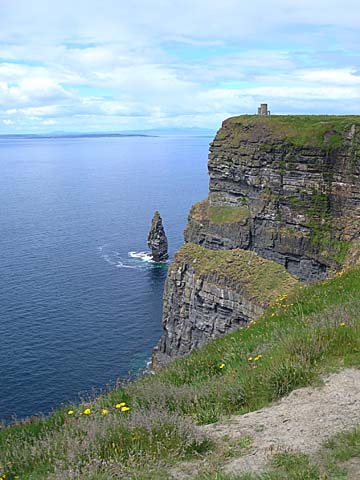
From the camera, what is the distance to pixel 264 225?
231ft

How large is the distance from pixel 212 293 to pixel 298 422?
153 feet

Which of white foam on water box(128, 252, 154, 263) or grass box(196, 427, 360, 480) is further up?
grass box(196, 427, 360, 480)

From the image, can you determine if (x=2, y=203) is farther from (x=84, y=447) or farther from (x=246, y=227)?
(x=84, y=447)

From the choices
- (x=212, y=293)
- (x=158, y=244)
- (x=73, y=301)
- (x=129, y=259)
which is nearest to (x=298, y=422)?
(x=212, y=293)

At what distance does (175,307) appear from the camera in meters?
63.1

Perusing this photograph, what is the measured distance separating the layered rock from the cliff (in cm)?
11

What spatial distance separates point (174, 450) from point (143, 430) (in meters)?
0.78

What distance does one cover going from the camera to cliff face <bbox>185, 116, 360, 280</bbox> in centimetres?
6350

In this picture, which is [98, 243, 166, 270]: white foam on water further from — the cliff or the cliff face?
the cliff face

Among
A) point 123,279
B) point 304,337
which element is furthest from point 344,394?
point 123,279

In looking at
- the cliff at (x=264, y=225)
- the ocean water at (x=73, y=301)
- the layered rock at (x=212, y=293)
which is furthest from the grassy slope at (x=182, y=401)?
the cliff at (x=264, y=225)

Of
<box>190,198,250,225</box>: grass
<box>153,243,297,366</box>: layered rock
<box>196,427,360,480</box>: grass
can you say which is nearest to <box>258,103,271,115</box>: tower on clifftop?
<box>190,198,250,225</box>: grass

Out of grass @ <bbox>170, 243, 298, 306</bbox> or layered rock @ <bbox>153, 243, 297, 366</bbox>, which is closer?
grass @ <bbox>170, 243, 298, 306</bbox>

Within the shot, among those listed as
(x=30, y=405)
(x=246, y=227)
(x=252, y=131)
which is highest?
(x=252, y=131)
